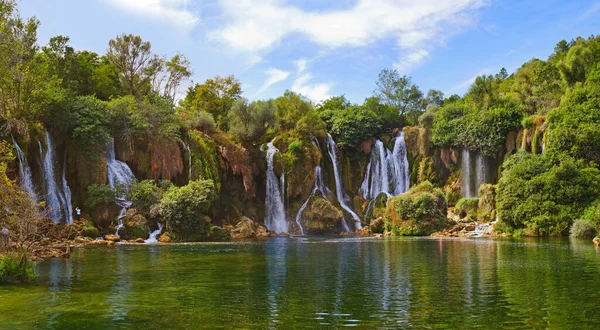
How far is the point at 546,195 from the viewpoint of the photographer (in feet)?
168

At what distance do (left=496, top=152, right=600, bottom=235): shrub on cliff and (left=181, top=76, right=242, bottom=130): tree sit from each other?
40499 millimetres

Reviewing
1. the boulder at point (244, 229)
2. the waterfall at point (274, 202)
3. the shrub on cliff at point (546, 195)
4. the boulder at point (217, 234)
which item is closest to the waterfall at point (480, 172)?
the shrub on cliff at point (546, 195)

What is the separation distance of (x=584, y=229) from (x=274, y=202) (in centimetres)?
3465

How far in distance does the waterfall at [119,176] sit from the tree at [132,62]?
64.2ft

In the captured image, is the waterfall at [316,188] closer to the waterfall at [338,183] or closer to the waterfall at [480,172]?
the waterfall at [338,183]

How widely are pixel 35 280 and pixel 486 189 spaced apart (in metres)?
49.0

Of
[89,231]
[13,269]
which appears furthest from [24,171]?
[13,269]

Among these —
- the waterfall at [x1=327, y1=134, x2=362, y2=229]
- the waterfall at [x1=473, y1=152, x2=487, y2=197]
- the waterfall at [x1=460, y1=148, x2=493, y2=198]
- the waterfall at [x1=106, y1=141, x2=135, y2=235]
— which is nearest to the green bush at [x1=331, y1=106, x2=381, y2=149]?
the waterfall at [x1=327, y1=134, x2=362, y2=229]

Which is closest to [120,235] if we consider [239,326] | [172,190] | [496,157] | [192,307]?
[172,190]

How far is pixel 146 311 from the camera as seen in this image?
52.7ft

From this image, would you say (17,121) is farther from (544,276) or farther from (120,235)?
(544,276)

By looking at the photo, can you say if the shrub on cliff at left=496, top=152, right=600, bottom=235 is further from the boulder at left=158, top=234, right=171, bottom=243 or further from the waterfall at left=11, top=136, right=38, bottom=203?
the waterfall at left=11, top=136, right=38, bottom=203

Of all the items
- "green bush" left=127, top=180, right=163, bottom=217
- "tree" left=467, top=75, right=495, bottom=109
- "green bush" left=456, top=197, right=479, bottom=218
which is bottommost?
"green bush" left=456, top=197, right=479, bottom=218

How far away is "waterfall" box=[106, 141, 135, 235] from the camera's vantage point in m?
51.3
